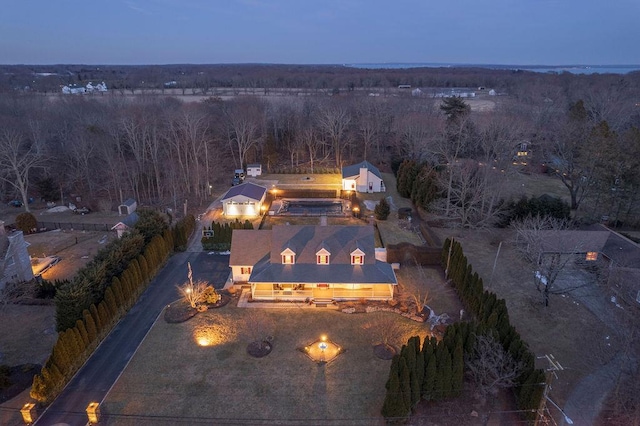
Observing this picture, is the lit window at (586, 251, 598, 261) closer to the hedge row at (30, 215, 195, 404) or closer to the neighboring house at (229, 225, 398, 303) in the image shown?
the neighboring house at (229, 225, 398, 303)

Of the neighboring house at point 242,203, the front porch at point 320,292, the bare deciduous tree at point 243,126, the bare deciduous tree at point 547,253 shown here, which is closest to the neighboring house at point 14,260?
the front porch at point 320,292

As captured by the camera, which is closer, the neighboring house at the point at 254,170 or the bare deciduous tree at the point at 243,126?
the bare deciduous tree at the point at 243,126

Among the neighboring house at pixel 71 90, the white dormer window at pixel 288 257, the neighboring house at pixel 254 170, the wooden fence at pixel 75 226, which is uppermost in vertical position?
the neighboring house at pixel 71 90

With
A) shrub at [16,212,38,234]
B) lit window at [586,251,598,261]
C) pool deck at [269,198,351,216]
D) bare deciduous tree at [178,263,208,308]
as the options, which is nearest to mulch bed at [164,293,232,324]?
bare deciduous tree at [178,263,208,308]

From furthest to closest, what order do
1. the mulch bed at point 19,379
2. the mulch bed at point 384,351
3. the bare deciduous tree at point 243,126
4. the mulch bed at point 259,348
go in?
1. the bare deciduous tree at point 243,126
2. the mulch bed at point 259,348
3. the mulch bed at point 384,351
4. the mulch bed at point 19,379

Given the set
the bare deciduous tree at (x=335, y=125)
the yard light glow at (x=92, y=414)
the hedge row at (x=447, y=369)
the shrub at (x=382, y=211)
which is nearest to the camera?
the yard light glow at (x=92, y=414)

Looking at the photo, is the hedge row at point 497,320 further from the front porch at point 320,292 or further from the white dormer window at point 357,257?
the white dormer window at point 357,257

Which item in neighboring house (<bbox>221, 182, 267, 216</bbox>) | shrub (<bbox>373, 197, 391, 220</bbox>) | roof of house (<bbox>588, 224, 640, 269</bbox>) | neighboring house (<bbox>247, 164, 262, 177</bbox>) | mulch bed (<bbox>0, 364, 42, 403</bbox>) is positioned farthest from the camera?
neighboring house (<bbox>247, 164, 262, 177</bbox>)

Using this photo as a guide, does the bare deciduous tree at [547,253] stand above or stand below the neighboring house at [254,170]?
above
